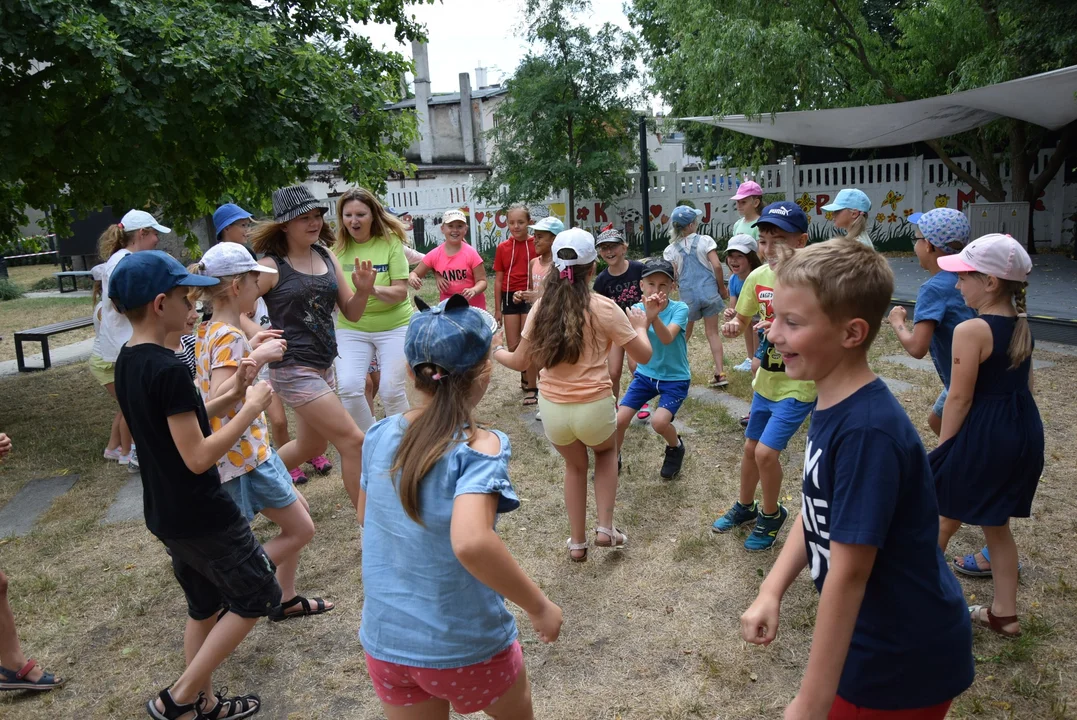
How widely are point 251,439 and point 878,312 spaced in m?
2.49

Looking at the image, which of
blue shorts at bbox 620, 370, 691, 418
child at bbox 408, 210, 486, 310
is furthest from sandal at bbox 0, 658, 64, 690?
child at bbox 408, 210, 486, 310

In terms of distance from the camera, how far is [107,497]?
5.72 metres

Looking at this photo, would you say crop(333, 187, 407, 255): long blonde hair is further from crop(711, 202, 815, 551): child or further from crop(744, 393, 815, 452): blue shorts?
crop(744, 393, 815, 452): blue shorts

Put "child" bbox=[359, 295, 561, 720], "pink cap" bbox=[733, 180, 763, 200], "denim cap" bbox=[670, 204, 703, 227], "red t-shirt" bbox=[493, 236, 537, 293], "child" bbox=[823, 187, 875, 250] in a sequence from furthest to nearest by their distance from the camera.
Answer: "red t-shirt" bbox=[493, 236, 537, 293] → "denim cap" bbox=[670, 204, 703, 227] → "pink cap" bbox=[733, 180, 763, 200] → "child" bbox=[823, 187, 875, 250] → "child" bbox=[359, 295, 561, 720]

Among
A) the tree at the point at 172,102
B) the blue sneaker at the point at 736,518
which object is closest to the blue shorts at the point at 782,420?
the blue sneaker at the point at 736,518

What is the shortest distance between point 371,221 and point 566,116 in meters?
12.8

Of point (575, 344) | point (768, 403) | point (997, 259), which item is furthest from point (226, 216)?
point (997, 259)

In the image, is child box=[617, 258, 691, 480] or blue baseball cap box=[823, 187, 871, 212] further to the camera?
blue baseball cap box=[823, 187, 871, 212]

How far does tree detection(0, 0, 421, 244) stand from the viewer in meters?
6.31

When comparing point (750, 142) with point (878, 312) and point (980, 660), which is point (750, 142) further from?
point (878, 312)

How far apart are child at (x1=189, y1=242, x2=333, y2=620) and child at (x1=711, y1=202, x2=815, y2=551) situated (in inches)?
87.8

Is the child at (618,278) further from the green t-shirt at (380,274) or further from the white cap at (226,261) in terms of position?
the white cap at (226,261)

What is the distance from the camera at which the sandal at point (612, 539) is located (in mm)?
4289

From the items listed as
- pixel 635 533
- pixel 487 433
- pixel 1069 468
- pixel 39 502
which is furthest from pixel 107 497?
pixel 1069 468
